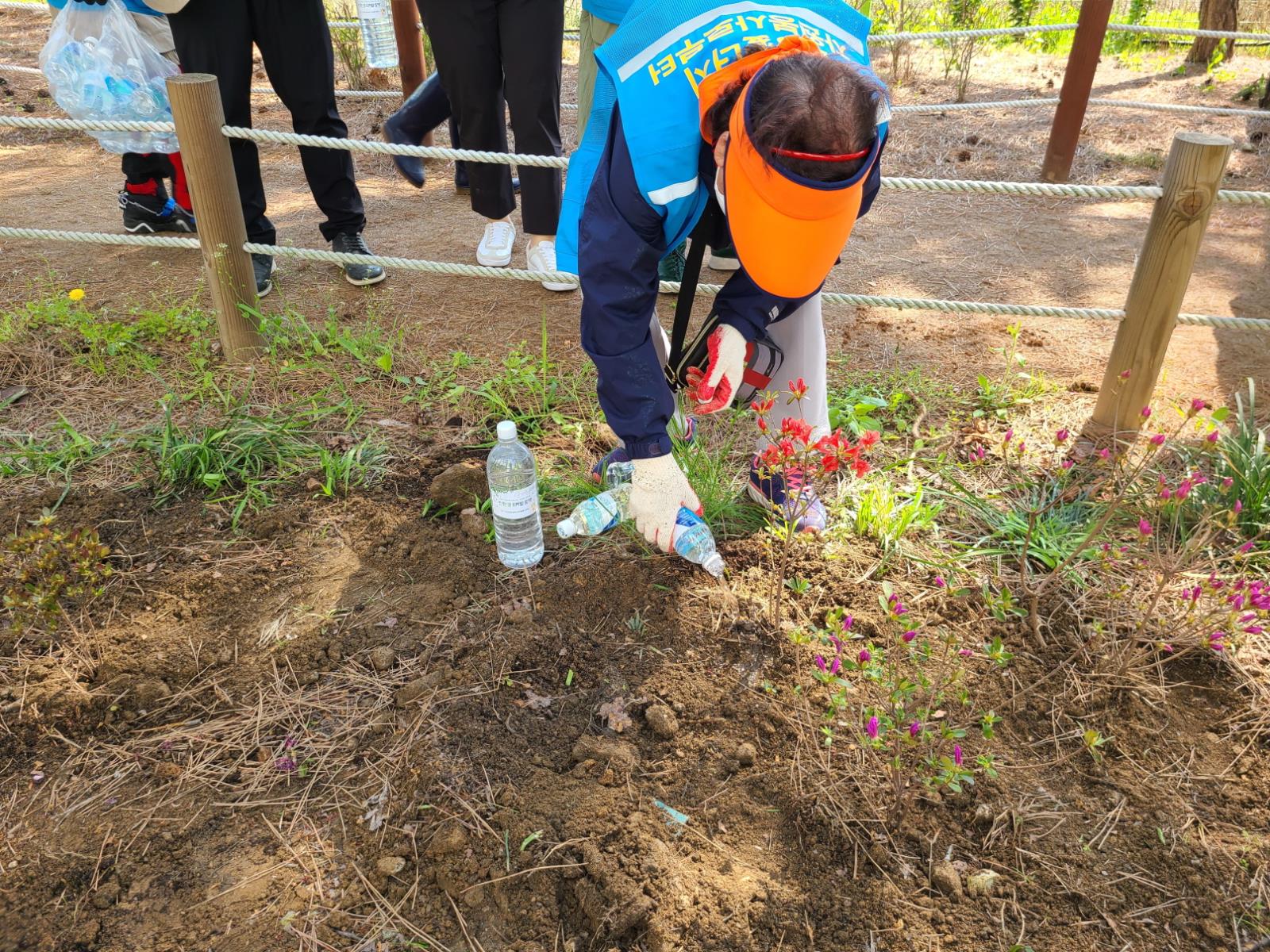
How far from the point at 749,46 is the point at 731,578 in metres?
1.21

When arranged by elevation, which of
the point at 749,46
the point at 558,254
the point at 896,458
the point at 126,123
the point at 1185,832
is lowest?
the point at 1185,832

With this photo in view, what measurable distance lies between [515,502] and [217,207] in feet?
5.38

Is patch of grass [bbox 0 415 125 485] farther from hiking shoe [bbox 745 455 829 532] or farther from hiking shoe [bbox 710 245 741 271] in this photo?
hiking shoe [bbox 710 245 741 271]

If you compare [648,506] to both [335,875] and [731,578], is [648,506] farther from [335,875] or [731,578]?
[335,875]

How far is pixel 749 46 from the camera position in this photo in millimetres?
1718

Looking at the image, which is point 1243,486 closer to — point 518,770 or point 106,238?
point 518,770

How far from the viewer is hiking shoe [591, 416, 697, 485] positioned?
8.07 ft

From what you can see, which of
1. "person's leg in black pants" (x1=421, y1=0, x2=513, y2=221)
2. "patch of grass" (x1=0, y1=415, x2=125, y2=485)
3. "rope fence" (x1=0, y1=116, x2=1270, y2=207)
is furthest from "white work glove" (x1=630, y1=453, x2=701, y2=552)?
"person's leg in black pants" (x1=421, y1=0, x2=513, y2=221)

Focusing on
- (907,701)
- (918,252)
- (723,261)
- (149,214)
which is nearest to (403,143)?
(149,214)

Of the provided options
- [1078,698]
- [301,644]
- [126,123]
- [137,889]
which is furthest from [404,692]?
[126,123]

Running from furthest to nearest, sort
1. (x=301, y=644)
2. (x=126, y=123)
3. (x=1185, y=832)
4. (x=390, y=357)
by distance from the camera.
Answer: (x=390, y=357)
(x=126, y=123)
(x=301, y=644)
(x=1185, y=832)

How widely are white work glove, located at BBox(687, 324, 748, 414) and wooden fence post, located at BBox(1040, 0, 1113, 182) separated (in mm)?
3673

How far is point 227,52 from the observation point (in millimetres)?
3312

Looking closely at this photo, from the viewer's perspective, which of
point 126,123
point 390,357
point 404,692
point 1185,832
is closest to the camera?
point 1185,832
